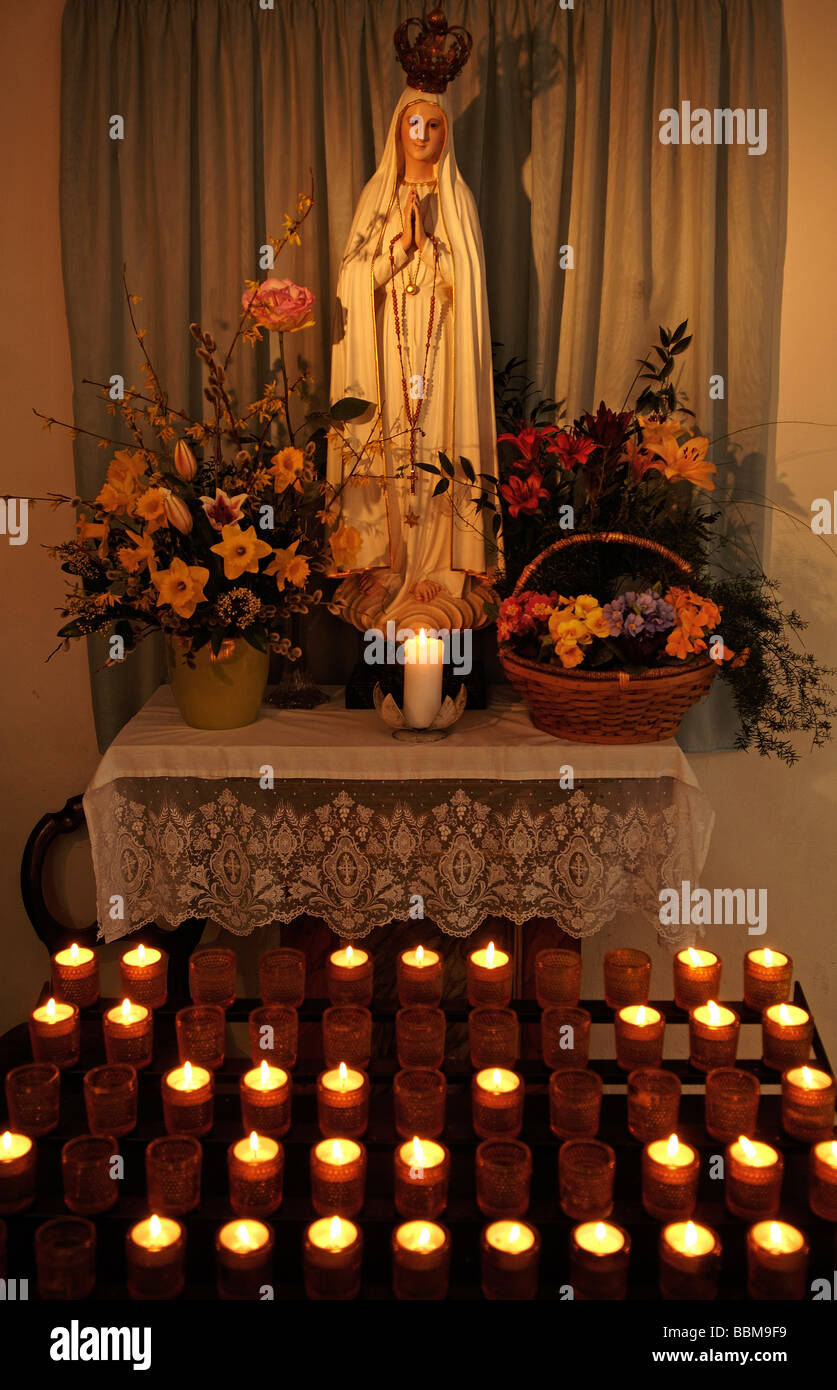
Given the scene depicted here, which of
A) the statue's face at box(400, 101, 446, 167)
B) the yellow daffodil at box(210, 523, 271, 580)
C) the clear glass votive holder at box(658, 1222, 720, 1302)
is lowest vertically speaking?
the clear glass votive holder at box(658, 1222, 720, 1302)

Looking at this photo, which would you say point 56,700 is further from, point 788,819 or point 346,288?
point 788,819

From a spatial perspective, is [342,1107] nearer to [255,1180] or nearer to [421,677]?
[255,1180]

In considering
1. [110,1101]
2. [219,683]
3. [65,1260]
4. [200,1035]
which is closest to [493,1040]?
[200,1035]

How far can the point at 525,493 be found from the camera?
210 cm

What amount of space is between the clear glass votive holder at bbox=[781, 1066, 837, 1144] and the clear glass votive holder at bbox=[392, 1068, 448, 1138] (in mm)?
445

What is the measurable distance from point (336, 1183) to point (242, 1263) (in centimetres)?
14

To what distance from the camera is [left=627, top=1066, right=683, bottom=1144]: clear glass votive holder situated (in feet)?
4.86

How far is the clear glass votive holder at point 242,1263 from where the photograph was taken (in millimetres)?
1266

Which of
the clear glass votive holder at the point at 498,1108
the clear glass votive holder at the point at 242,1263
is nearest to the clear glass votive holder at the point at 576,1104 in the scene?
the clear glass votive holder at the point at 498,1108

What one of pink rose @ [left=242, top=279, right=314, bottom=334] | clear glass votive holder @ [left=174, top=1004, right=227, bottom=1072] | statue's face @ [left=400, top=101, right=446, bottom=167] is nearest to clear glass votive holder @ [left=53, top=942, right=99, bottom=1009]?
clear glass votive holder @ [left=174, top=1004, right=227, bottom=1072]

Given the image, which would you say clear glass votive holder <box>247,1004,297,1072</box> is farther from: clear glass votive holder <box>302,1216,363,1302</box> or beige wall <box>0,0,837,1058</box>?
beige wall <box>0,0,837,1058</box>

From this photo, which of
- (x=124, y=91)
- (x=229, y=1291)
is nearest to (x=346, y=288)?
(x=124, y=91)

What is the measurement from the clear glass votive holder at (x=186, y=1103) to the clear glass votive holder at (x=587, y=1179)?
456 mm
